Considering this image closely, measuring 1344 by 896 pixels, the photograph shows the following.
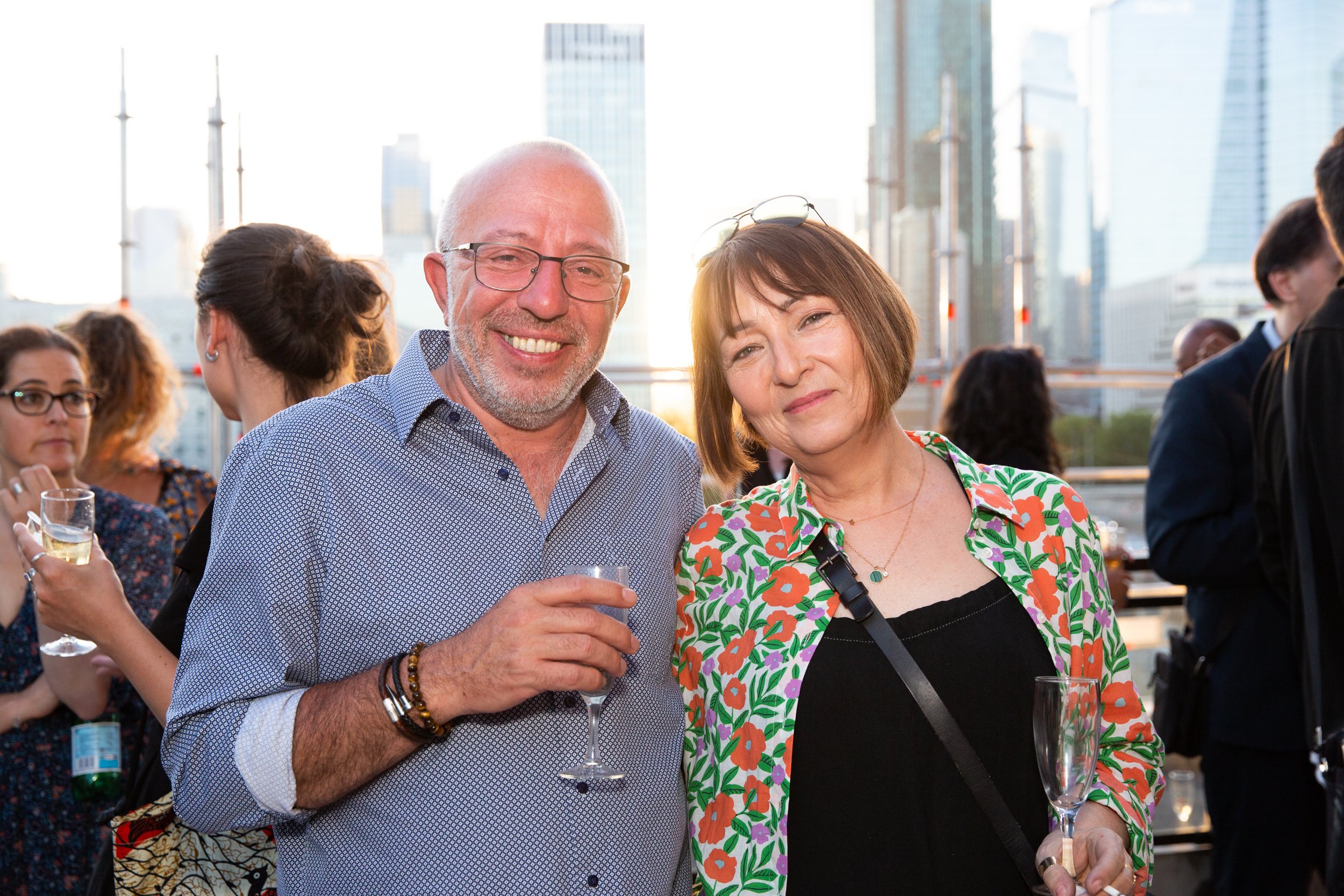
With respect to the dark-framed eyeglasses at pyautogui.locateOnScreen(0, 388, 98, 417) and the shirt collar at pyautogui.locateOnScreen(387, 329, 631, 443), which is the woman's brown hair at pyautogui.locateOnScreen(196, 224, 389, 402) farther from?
the dark-framed eyeglasses at pyautogui.locateOnScreen(0, 388, 98, 417)

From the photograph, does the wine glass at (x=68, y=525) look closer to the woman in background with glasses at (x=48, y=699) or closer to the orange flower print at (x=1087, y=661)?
the woman in background with glasses at (x=48, y=699)

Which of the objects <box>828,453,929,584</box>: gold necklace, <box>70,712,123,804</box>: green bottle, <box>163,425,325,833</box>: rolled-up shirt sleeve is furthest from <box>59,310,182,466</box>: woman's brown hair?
<box>828,453,929,584</box>: gold necklace

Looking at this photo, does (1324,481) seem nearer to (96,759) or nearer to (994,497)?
(994,497)

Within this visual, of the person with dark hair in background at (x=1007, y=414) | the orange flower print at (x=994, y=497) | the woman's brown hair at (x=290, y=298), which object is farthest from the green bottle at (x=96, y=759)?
the person with dark hair in background at (x=1007, y=414)

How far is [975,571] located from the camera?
6.12ft

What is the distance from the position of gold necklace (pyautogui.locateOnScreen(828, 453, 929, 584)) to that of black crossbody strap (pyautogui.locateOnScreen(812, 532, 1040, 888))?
0.09m

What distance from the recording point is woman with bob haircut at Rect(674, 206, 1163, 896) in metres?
1.73

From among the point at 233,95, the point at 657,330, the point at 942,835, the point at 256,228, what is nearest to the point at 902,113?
the point at 657,330

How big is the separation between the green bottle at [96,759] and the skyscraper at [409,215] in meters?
3.01

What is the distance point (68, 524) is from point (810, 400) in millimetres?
1733

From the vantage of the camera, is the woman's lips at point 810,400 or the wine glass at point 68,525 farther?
the wine glass at point 68,525

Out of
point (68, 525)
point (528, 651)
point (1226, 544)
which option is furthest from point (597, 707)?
point (1226, 544)

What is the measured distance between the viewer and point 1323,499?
2.31 metres

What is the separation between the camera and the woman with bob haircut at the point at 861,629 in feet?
5.69
